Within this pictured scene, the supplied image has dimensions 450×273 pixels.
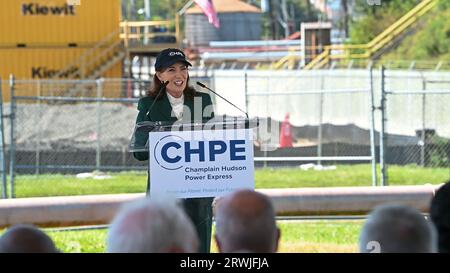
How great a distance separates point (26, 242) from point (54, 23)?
106 ft

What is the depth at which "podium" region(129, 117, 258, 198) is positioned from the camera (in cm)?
685

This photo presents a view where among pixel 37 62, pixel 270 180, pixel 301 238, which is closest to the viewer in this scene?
pixel 301 238

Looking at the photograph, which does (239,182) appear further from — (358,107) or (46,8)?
(46,8)

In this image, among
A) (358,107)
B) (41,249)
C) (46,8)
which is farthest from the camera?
(46,8)

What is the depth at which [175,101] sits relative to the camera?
7.39 m

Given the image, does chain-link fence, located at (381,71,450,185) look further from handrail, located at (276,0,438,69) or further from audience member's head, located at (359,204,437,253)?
audience member's head, located at (359,204,437,253)

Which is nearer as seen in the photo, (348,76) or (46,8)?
(348,76)

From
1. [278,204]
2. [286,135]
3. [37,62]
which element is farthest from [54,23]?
[278,204]

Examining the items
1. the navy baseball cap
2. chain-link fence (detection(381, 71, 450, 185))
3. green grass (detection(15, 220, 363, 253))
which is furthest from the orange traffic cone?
the navy baseball cap

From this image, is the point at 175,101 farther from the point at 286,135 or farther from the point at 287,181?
the point at 286,135

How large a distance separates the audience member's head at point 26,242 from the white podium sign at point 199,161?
3054mm
